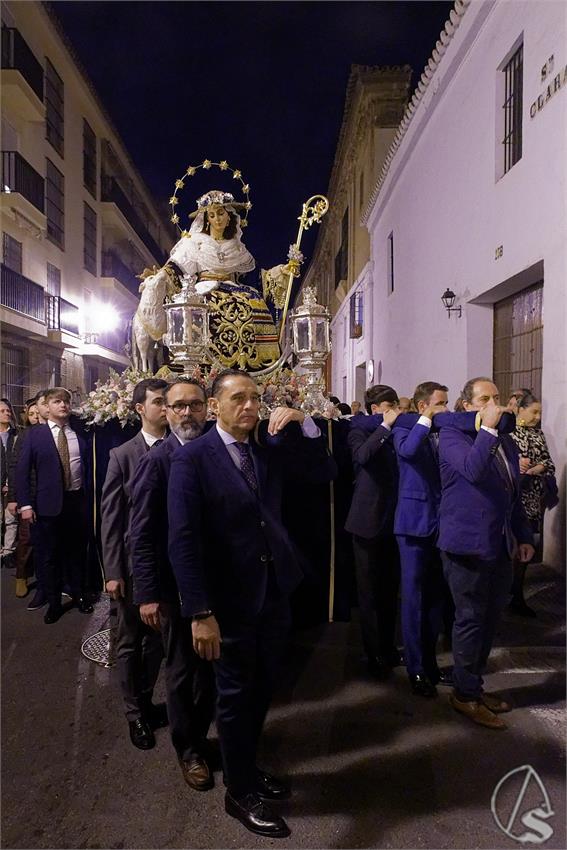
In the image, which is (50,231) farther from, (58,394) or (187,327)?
(187,327)

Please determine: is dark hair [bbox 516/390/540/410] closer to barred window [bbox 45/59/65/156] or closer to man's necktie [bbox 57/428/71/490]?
man's necktie [bbox 57/428/71/490]

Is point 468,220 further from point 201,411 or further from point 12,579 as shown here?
point 12,579

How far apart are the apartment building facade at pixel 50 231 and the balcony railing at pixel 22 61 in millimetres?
15

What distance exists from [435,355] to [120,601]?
24.5ft

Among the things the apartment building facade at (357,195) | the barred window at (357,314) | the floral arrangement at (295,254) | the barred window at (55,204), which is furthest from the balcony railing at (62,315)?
the barred window at (357,314)

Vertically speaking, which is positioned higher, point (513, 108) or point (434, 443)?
point (513, 108)

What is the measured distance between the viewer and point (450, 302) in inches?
329

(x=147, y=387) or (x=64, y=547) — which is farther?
(x=64, y=547)

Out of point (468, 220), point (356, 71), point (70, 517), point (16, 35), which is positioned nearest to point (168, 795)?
point (70, 517)

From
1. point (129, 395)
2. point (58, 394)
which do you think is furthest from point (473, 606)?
point (58, 394)

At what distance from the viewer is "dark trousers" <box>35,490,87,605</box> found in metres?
4.59

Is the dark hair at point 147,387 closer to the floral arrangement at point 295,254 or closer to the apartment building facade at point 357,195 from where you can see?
the floral arrangement at point 295,254

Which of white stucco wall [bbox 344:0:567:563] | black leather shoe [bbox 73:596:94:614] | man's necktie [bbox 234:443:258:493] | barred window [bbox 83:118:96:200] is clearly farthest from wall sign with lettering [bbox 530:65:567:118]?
barred window [bbox 83:118:96:200]

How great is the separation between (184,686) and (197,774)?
36 centimetres
